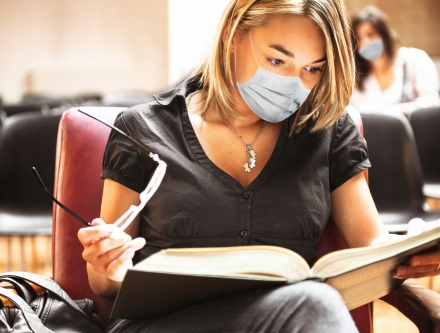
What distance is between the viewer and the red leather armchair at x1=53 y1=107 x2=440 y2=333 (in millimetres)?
1371

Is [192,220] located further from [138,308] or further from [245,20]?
[245,20]

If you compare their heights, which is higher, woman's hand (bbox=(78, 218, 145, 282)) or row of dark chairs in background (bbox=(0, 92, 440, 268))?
woman's hand (bbox=(78, 218, 145, 282))

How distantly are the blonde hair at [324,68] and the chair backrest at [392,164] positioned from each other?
2.69ft

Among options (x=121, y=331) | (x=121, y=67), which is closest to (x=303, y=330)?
(x=121, y=331)

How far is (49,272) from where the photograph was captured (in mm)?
3260

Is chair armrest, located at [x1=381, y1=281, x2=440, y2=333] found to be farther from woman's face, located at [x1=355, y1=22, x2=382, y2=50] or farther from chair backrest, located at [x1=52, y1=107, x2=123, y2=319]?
woman's face, located at [x1=355, y1=22, x2=382, y2=50]

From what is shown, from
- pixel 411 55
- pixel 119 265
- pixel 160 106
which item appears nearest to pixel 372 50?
pixel 411 55

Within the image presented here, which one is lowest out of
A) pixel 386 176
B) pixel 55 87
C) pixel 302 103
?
pixel 55 87

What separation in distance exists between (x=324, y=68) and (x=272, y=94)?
14 centimetres

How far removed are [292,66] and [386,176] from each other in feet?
3.47

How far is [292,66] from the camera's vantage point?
1.27 meters

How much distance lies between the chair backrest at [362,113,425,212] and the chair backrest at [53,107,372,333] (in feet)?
2.29

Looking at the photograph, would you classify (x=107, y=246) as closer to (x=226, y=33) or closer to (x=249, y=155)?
(x=249, y=155)

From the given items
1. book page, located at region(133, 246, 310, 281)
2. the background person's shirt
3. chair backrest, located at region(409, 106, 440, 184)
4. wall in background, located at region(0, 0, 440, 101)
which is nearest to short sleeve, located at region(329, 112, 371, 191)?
book page, located at region(133, 246, 310, 281)
